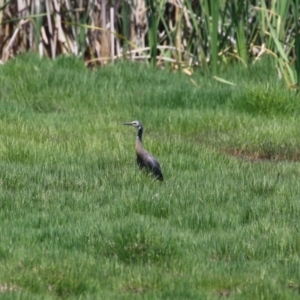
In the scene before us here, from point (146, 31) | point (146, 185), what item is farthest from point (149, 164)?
point (146, 31)

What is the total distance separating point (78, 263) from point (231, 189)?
200 cm

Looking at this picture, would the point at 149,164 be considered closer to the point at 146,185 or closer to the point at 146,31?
the point at 146,185

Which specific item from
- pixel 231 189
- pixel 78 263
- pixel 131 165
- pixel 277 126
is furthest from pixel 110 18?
pixel 78 263

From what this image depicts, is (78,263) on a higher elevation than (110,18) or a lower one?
lower

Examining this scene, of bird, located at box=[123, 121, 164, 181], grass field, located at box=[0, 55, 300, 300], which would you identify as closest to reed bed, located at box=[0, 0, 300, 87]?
grass field, located at box=[0, 55, 300, 300]

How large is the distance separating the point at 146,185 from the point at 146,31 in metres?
5.86

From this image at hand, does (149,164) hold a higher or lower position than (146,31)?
lower

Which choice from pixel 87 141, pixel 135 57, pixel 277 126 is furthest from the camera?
pixel 135 57

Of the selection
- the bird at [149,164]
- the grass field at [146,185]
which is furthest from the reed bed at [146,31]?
the bird at [149,164]

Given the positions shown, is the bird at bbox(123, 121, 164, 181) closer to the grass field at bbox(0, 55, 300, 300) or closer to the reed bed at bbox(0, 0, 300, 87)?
the grass field at bbox(0, 55, 300, 300)

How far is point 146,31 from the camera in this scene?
41.4 feet

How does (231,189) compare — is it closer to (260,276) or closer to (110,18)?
(260,276)

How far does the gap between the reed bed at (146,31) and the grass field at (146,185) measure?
0.41 metres

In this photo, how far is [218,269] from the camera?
526 centimetres
